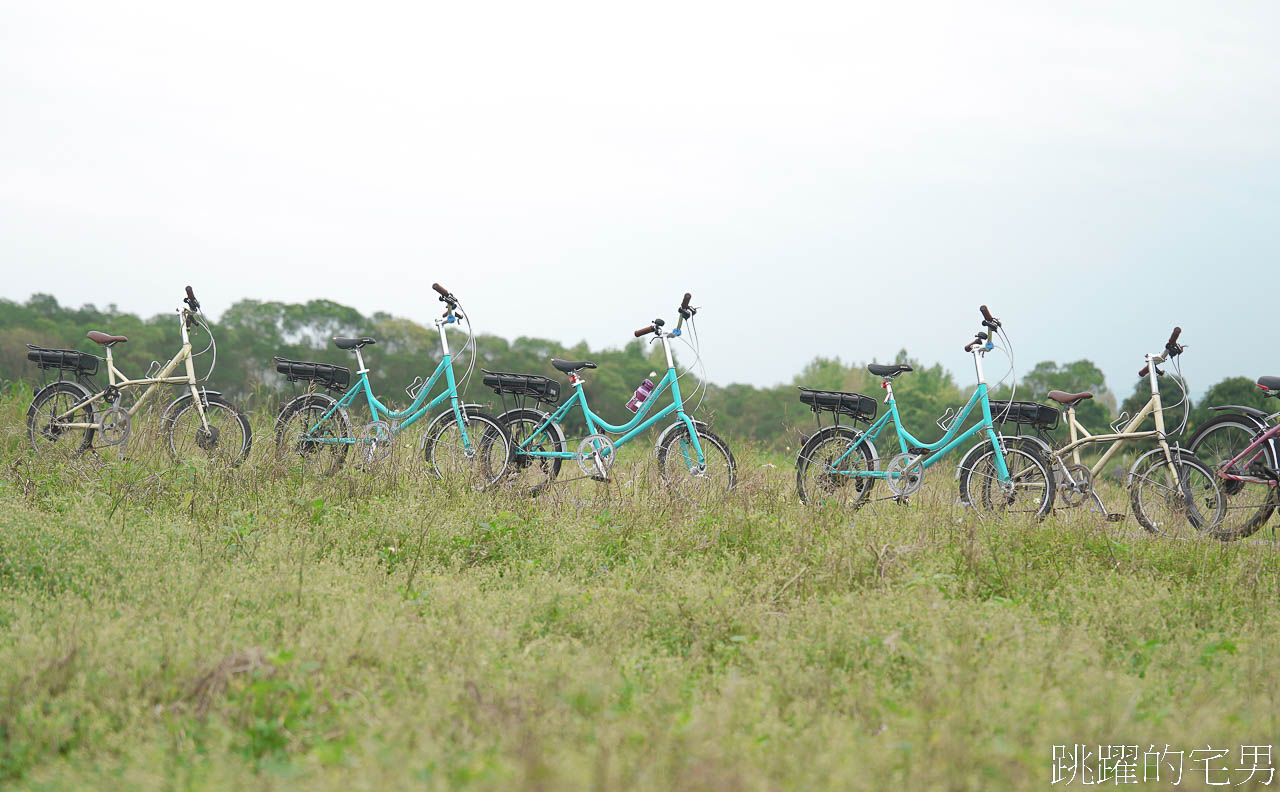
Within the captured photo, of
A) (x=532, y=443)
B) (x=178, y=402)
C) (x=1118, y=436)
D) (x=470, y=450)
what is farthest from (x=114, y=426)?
(x=1118, y=436)

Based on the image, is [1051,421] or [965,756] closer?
[965,756]

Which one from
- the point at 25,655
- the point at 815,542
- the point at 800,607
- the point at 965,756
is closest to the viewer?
the point at 965,756

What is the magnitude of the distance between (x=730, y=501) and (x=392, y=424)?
3.42 metres

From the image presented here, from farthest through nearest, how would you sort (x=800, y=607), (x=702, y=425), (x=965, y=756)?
(x=702, y=425), (x=800, y=607), (x=965, y=756)

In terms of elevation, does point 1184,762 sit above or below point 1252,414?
below

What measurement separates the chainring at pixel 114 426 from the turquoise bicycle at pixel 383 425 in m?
1.49

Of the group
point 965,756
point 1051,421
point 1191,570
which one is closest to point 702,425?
point 1051,421

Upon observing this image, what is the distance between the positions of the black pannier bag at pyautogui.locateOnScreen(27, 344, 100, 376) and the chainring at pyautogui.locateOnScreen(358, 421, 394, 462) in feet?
9.68

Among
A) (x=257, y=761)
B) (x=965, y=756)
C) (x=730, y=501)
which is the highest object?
(x=730, y=501)

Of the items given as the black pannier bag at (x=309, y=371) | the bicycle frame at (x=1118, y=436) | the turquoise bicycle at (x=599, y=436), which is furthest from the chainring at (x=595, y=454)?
the bicycle frame at (x=1118, y=436)

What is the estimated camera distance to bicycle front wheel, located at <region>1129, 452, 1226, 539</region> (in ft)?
20.8

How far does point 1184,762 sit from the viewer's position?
2.82 meters

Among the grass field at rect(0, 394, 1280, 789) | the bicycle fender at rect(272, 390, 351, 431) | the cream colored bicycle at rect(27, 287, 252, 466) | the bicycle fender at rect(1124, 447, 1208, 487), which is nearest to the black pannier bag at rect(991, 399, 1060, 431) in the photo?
the bicycle fender at rect(1124, 447, 1208, 487)

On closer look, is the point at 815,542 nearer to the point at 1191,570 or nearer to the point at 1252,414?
the point at 1191,570
